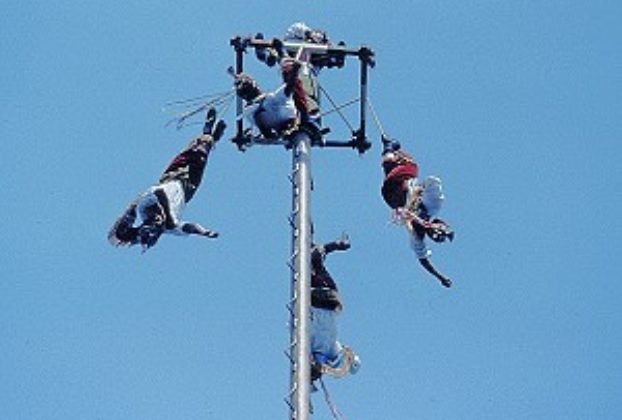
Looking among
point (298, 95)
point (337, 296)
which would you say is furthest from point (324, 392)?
point (298, 95)

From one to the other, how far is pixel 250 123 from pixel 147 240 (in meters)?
2.06

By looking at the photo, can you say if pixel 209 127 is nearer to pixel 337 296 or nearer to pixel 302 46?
pixel 302 46

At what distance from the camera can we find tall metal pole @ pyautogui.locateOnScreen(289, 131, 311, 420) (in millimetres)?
13609

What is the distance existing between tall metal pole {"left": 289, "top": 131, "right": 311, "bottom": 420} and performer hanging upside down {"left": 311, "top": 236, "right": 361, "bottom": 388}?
1546 millimetres

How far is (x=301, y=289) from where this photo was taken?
1434 centimetres

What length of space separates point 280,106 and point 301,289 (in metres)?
3.58

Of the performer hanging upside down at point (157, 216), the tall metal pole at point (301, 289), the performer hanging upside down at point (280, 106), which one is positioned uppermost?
the performer hanging upside down at point (280, 106)

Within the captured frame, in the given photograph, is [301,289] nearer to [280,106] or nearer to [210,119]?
[280,106]

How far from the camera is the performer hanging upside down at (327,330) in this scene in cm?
1709

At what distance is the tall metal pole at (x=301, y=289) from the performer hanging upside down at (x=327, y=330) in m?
1.55

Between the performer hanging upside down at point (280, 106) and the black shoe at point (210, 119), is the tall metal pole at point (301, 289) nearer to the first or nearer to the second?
the performer hanging upside down at point (280, 106)

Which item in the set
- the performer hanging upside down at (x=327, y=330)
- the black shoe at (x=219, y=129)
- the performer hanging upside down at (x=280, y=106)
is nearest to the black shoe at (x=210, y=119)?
the black shoe at (x=219, y=129)

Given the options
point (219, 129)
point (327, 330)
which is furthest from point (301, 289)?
point (219, 129)

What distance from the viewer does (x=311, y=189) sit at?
1562 centimetres
